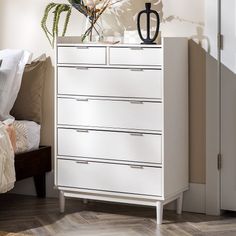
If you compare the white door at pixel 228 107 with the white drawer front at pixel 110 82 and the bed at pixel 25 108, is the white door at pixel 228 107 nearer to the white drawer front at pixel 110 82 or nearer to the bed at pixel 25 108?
the white drawer front at pixel 110 82

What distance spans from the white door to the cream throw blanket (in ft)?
4.45

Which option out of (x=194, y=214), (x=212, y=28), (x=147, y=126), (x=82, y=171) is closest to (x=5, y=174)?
(x=82, y=171)

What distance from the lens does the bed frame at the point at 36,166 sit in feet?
15.1

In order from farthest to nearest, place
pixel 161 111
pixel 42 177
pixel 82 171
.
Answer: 1. pixel 42 177
2. pixel 82 171
3. pixel 161 111

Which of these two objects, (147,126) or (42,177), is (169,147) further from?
(42,177)

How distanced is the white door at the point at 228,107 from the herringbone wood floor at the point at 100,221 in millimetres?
183

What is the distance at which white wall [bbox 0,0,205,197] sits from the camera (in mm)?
4422

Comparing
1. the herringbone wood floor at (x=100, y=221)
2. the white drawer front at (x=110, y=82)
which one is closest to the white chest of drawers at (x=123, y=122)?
the white drawer front at (x=110, y=82)

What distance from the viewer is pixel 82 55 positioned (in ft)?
14.2

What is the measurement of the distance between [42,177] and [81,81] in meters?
0.96

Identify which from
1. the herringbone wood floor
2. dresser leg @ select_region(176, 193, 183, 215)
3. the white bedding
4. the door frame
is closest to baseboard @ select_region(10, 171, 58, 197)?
the herringbone wood floor

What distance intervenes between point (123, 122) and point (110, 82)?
0.86 feet

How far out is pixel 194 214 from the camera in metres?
4.46

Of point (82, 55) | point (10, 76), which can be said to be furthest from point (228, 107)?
point (10, 76)
